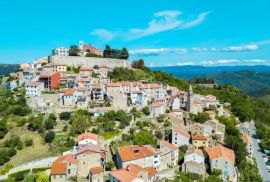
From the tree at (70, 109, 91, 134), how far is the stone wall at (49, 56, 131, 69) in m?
28.0

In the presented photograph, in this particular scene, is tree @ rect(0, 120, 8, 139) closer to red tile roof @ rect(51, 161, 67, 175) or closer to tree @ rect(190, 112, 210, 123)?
red tile roof @ rect(51, 161, 67, 175)

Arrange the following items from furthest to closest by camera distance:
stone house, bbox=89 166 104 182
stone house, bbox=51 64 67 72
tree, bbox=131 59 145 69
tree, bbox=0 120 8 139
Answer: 1. tree, bbox=131 59 145 69
2. stone house, bbox=51 64 67 72
3. tree, bbox=0 120 8 139
4. stone house, bbox=89 166 104 182

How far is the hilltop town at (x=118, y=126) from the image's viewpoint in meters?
40.7

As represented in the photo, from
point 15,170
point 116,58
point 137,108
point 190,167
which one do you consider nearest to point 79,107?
point 137,108

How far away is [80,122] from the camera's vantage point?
50.8 meters

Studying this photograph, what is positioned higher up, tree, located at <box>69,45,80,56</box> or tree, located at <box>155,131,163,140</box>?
tree, located at <box>69,45,80,56</box>

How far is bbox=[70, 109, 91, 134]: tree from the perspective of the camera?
49.7 m

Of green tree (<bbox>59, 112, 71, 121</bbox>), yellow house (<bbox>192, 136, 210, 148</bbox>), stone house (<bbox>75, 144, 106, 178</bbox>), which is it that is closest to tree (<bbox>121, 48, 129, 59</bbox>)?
green tree (<bbox>59, 112, 71, 121</bbox>)

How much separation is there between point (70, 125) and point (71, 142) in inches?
267

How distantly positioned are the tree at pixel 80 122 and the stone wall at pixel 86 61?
28.0 m

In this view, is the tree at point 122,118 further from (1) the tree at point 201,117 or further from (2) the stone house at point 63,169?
(2) the stone house at point 63,169

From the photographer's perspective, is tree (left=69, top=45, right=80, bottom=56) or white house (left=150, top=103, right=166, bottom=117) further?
tree (left=69, top=45, right=80, bottom=56)

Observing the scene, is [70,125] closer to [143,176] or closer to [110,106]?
[110,106]

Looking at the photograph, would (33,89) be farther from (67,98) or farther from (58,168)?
(58,168)
